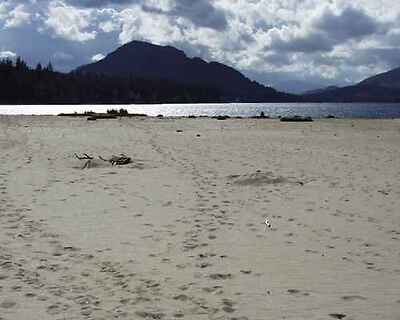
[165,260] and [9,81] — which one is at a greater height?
[9,81]

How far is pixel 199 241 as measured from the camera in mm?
9938

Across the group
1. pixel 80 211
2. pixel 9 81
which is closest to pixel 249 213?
pixel 80 211

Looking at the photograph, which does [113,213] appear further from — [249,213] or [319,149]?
[319,149]

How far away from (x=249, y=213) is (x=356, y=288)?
492 centimetres

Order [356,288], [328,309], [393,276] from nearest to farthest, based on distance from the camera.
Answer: [328,309] → [356,288] → [393,276]

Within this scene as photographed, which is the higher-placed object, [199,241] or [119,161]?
[119,161]

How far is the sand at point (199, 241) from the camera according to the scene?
696cm

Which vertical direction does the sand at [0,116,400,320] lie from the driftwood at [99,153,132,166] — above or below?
below

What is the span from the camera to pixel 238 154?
78.3ft

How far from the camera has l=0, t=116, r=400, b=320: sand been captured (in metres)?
6.96

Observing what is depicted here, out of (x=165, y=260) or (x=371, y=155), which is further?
(x=371, y=155)

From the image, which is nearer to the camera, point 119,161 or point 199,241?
point 199,241

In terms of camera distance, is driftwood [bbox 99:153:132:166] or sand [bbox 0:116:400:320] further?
driftwood [bbox 99:153:132:166]

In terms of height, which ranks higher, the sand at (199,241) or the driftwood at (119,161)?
the driftwood at (119,161)
